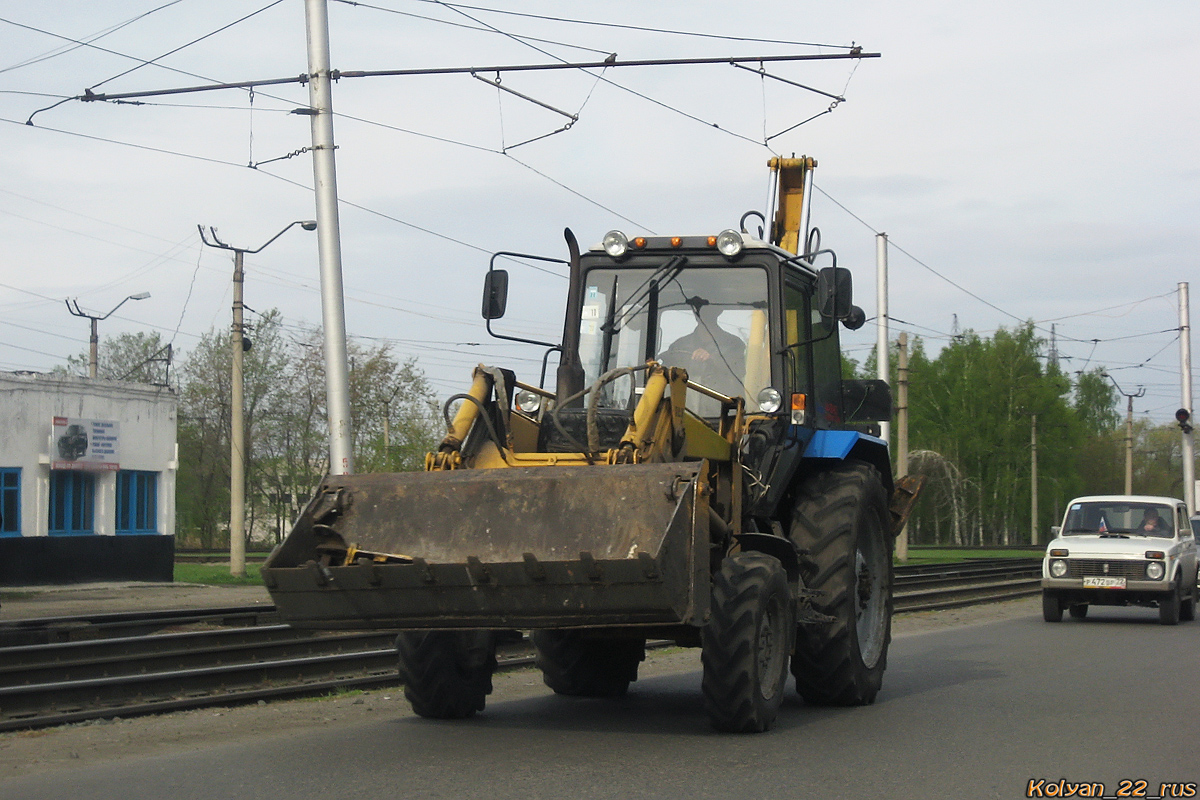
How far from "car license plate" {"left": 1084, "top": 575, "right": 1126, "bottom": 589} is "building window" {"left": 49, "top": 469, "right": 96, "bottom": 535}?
23.5 metres

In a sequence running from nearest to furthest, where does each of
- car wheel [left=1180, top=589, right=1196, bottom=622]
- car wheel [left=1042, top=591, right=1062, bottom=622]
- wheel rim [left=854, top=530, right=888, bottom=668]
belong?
wheel rim [left=854, top=530, right=888, bottom=668] → car wheel [left=1042, top=591, right=1062, bottom=622] → car wheel [left=1180, top=589, right=1196, bottom=622]

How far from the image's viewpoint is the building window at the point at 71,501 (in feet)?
107

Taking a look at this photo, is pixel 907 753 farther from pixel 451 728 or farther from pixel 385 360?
pixel 385 360

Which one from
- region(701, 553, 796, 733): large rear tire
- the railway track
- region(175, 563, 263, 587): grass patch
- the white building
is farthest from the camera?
the white building

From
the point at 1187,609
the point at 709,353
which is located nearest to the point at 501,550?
the point at 709,353

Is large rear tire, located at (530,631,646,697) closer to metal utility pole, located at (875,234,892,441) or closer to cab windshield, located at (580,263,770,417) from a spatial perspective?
cab windshield, located at (580,263,770,417)

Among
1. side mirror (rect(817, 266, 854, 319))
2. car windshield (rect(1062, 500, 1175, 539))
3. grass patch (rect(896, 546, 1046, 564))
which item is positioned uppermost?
side mirror (rect(817, 266, 854, 319))

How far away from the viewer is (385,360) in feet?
200

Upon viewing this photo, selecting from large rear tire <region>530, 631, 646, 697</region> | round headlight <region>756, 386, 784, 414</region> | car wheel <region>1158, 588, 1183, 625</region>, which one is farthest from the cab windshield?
car wheel <region>1158, 588, 1183, 625</region>

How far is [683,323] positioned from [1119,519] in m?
13.1

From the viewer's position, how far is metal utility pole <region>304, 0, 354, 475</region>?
49.3 ft

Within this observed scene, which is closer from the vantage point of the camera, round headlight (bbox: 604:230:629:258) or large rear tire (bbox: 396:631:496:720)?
large rear tire (bbox: 396:631:496:720)

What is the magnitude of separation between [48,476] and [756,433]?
26975 mm

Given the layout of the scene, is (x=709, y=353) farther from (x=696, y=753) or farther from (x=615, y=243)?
(x=696, y=753)
